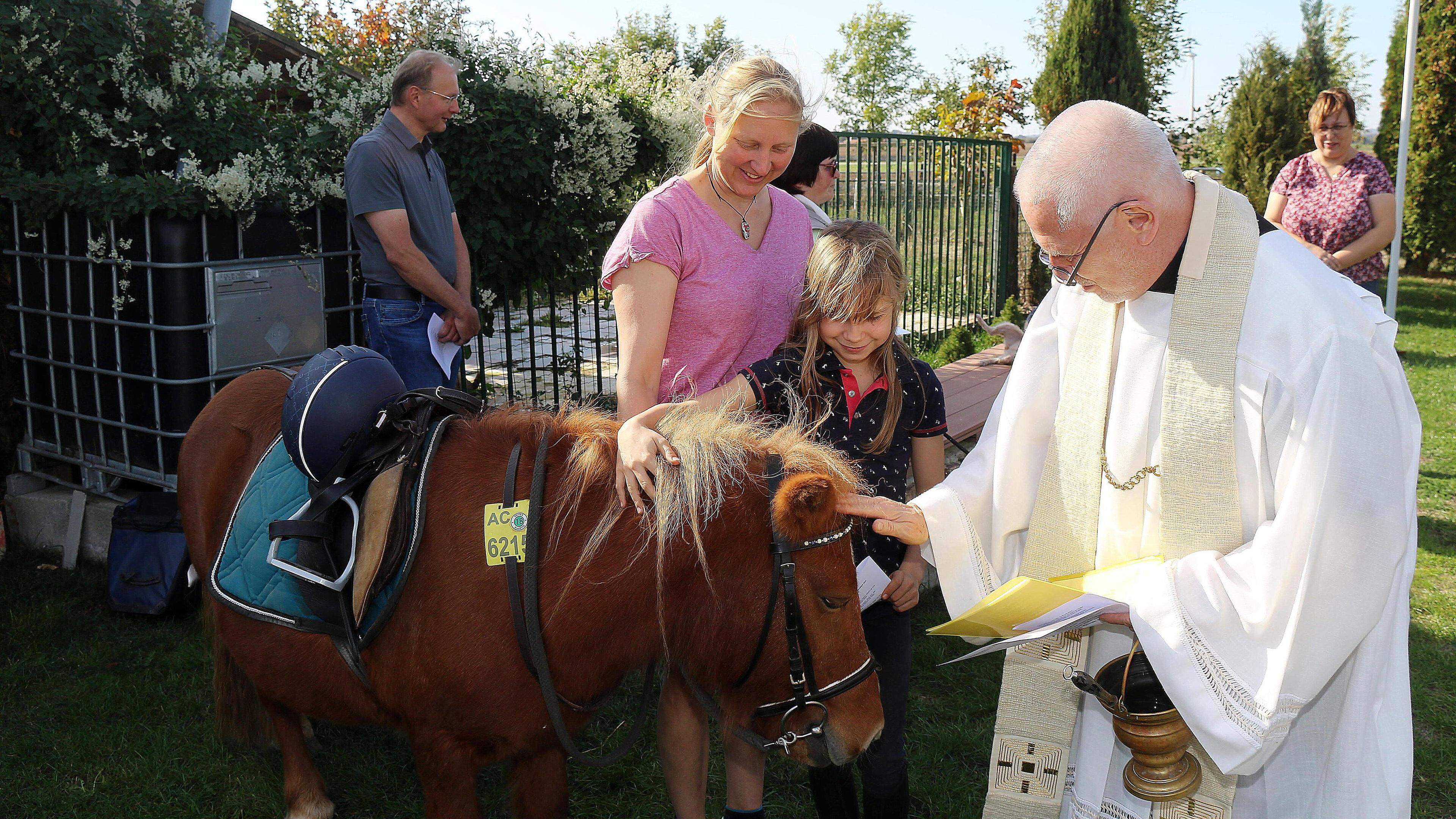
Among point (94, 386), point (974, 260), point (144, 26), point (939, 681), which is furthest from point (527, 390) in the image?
point (974, 260)

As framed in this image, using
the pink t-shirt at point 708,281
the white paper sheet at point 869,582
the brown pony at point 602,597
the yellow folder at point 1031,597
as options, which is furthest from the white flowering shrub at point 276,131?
the yellow folder at point 1031,597

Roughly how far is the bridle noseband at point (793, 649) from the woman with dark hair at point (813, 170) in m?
1.52

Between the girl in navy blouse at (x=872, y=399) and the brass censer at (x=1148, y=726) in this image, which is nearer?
the brass censer at (x=1148, y=726)

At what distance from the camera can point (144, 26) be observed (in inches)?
190

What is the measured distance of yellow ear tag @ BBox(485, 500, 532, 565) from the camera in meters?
2.03

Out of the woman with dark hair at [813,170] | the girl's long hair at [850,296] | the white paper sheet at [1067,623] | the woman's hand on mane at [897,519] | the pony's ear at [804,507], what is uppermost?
the woman with dark hair at [813,170]

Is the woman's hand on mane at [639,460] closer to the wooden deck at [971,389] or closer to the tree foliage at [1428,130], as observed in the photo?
the wooden deck at [971,389]

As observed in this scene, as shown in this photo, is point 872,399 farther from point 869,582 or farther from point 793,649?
point 793,649

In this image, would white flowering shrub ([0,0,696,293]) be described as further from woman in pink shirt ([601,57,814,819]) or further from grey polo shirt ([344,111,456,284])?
woman in pink shirt ([601,57,814,819])

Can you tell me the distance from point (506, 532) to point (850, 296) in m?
0.96

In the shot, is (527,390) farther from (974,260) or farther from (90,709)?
(974,260)

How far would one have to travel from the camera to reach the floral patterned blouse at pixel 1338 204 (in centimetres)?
643

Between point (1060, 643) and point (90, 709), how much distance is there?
3414 mm

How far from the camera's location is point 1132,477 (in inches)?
80.3
